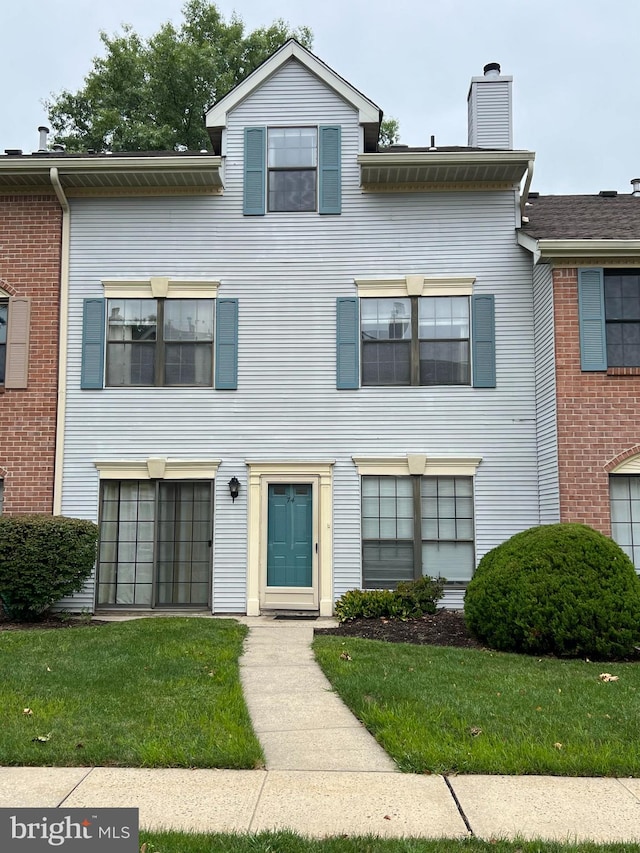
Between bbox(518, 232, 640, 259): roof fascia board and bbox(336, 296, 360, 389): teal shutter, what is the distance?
3.03 meters

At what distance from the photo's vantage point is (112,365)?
12.8 meters

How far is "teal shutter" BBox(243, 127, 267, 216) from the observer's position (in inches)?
507

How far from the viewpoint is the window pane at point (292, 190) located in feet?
42.4

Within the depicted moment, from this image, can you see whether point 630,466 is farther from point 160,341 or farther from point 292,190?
point 160,341

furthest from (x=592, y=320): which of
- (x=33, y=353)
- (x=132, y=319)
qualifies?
(x=33, y=353)

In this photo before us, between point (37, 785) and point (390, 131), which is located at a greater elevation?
point (390, 131)

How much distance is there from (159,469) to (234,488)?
4.06ft

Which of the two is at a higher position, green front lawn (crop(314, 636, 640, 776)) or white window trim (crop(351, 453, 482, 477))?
white window trim (crop(351, 453, 482, 477))

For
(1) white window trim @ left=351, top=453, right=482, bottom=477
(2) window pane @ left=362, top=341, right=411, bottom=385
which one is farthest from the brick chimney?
(1) white window trim @ left=351, top=453, right=482, bottom=477

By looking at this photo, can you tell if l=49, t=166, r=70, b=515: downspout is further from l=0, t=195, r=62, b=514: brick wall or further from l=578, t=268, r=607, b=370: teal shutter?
l=578, t=268, r=607, b=370: teal shutter

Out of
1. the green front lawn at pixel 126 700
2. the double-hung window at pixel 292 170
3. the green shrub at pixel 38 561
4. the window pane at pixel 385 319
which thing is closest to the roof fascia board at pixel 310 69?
the double-hung window at pixel 292 170

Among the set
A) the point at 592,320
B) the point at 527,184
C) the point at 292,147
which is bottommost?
the point at 592,320

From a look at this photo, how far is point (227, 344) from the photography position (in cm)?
1257

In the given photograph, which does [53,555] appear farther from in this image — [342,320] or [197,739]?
[197,739]
